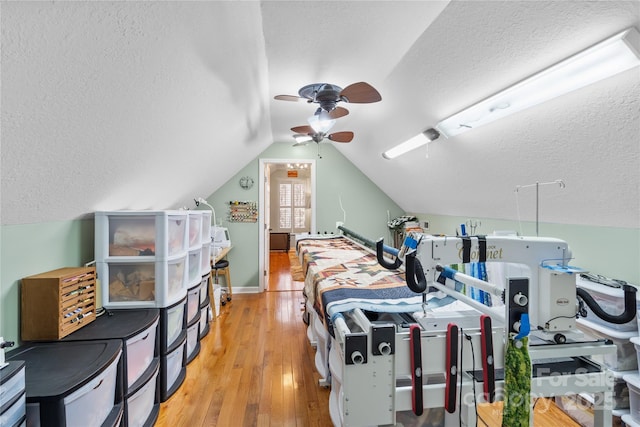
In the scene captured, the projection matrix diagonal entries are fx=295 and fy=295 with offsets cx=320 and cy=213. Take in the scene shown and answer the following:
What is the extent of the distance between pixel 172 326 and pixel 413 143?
Result: 269cm

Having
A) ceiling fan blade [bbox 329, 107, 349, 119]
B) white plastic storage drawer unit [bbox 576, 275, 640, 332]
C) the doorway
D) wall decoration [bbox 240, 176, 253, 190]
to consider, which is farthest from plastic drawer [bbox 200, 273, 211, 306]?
the doorway

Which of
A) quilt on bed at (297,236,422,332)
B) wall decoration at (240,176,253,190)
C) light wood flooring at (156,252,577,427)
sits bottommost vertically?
light wood flooring at (156,252,577,427)

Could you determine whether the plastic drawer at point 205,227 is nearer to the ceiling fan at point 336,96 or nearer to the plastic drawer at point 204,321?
the plastic drawer at point 204,321

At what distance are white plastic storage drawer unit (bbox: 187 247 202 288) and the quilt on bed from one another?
107cm

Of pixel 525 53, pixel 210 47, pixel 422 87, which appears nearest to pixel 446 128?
pixel 422 87

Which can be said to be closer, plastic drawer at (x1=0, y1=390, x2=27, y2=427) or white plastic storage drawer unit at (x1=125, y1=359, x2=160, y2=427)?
plastic drawer at (x1=0, y1=390, x2=27, y2=427)

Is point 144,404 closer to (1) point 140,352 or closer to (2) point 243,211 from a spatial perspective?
(1) point 140,352

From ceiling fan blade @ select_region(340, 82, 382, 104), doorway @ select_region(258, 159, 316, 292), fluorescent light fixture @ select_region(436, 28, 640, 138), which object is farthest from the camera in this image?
doorway @ select_region(258, 159, 316, 292)

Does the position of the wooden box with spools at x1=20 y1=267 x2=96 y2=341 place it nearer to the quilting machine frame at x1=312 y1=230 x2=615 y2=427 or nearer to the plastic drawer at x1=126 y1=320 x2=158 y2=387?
the plastic drawer at x1=126 y1=320 x2=158 y2=387

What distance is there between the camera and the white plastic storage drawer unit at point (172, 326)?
212 cm

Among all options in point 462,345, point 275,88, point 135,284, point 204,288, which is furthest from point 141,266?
point 462,345

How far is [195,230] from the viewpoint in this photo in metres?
2.82

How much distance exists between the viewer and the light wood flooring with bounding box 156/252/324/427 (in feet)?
6.50

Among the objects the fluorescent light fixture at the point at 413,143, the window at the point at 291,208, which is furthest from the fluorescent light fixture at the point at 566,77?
the window at the point at 291,208
